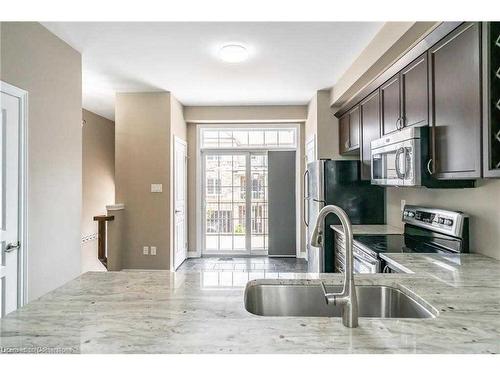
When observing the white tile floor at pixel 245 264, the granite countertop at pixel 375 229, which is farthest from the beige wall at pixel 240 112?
the granite countertop at pixel 375 229

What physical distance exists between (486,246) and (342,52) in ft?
7.27

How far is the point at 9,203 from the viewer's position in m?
2.15

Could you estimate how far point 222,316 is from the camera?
0.98 m

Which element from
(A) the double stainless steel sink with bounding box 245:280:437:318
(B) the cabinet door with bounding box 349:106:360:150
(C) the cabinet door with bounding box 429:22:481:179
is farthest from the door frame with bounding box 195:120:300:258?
(A) the double stainless steel sink with bounding box 245:280:437:318

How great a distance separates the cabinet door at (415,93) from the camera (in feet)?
6.72

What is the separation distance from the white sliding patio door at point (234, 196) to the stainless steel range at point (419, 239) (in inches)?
119

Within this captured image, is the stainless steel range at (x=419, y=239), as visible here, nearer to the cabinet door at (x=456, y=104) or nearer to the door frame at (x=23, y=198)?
the cabinet door at (x=456, y=104)

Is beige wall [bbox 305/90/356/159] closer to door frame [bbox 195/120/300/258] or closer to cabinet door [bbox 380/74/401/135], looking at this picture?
door frame [bbox 195/120/300/258]

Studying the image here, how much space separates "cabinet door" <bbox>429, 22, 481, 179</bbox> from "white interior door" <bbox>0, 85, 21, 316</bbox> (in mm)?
2859

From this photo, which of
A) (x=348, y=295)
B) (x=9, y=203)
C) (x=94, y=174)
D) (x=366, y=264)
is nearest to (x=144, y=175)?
(x=94, y=174)

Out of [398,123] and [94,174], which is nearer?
[398,123]

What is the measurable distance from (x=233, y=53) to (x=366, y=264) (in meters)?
2.31

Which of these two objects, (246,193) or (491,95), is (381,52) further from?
(246,193)

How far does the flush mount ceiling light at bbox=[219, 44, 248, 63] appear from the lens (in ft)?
9.71
